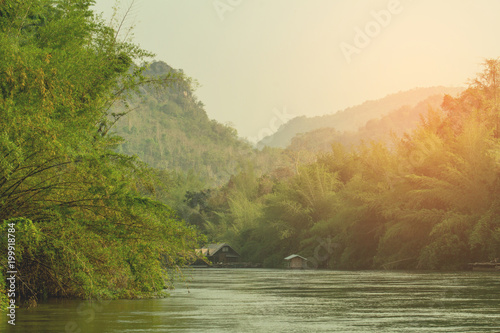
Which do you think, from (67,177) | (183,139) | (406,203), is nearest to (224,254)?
(406,203)

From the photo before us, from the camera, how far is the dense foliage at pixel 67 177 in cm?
1088

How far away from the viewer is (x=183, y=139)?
139 metres

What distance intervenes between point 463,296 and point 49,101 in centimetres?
984

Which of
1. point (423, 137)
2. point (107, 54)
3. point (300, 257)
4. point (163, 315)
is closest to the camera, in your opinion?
point (163, 315)

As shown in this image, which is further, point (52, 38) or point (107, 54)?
point (107, 54)

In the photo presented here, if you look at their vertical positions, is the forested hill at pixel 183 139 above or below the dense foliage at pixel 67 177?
above

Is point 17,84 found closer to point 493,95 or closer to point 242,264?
point 493,95

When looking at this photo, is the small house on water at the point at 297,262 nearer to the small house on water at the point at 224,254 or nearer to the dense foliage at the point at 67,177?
the small house on water at the point at 224,254

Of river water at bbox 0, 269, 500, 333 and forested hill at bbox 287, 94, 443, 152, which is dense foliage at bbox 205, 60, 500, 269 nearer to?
river water at bbox 0, 269, 500, 333

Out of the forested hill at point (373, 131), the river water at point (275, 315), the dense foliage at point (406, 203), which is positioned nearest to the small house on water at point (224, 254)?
the dense foliage at point (406, 203)

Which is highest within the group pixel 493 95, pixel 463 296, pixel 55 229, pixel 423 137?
pixel 493 95

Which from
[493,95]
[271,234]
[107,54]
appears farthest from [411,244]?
[107,54]

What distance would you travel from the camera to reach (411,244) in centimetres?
4075

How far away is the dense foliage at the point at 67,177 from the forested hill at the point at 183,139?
109103 millimetres
